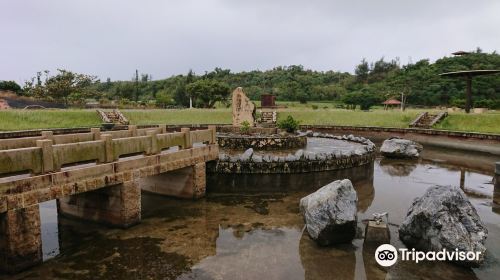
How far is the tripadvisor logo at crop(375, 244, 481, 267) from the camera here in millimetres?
7910

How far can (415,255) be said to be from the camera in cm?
861

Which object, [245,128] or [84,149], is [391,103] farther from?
[84,149]

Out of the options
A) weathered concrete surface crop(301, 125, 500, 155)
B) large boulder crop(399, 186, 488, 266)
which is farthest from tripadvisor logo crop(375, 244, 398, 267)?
weathered concrete surface crop(301, 125, 500, 155)

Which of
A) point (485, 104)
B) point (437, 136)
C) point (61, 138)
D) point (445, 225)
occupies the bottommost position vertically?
point (445, 225)

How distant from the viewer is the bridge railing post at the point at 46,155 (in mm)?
8062

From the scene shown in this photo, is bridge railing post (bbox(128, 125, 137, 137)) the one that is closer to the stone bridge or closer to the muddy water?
the stone bridge

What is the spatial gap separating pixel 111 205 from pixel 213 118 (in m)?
28.5

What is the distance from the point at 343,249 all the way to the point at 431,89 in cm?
4927

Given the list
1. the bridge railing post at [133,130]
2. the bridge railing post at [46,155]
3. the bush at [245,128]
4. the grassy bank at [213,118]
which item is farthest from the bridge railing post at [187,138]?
the grassy bank at [213,118]

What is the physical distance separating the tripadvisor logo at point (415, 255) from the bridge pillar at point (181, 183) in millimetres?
6708

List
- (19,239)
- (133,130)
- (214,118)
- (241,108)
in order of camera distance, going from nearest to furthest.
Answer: (19,239)
(133,130)
(241,108)
(214,118)

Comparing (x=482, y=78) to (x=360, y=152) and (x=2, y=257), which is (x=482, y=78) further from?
(x=2, y=257)

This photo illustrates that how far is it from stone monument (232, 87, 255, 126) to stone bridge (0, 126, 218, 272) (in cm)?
903

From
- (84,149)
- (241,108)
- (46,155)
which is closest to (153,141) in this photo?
(84,149)
